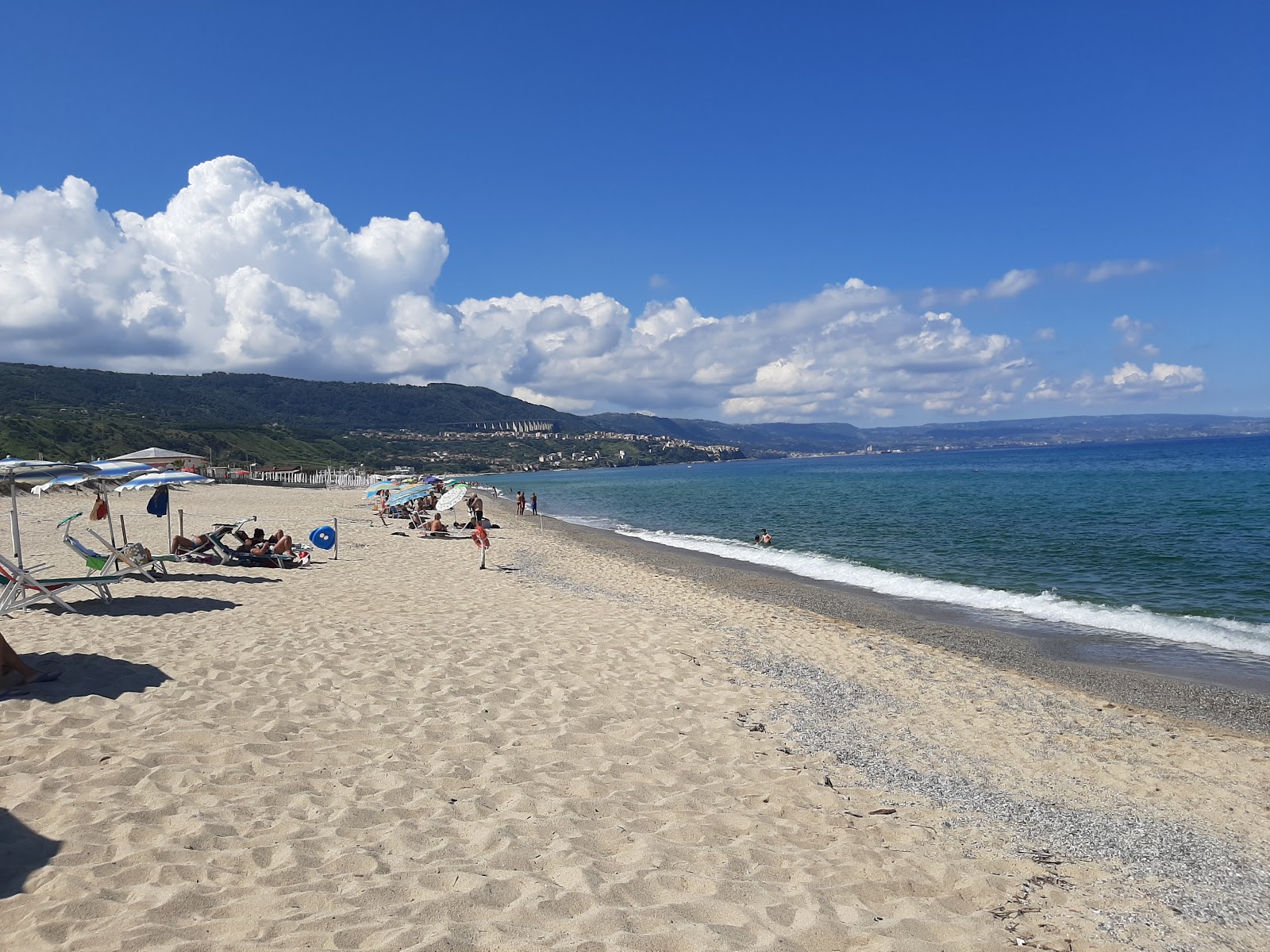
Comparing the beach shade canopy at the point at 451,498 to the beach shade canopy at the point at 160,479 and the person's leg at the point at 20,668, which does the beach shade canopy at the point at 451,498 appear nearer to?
the beach shade canopy at the point at 160,479

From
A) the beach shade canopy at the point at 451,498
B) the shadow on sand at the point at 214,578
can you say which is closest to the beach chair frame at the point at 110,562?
the shadow on sand at the point at 214,578

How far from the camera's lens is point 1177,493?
144 feet

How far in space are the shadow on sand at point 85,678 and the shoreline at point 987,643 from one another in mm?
11127

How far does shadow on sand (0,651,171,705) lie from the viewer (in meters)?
6.16

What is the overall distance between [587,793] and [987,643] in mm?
9726

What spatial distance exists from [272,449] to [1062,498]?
330 ft

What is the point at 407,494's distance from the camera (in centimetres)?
2728

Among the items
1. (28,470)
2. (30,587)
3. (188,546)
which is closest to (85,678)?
(28,470)

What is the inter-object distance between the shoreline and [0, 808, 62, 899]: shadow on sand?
1098 centimetres

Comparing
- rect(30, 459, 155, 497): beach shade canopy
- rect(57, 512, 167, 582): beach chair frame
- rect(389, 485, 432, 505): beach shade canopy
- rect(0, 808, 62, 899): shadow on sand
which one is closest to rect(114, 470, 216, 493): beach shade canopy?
rect(30, 459, 155, 497): beach shade canopy

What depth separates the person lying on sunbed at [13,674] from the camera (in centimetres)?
615

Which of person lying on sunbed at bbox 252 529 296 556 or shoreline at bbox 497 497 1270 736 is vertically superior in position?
person lying on sunbed at bbox 252 529 296 556


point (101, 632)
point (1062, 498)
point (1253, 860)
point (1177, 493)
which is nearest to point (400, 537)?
point (101, 632)

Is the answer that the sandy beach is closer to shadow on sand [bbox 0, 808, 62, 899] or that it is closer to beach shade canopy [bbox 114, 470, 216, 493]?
shadow on sand [bbox 0, 808, 62, 899]
